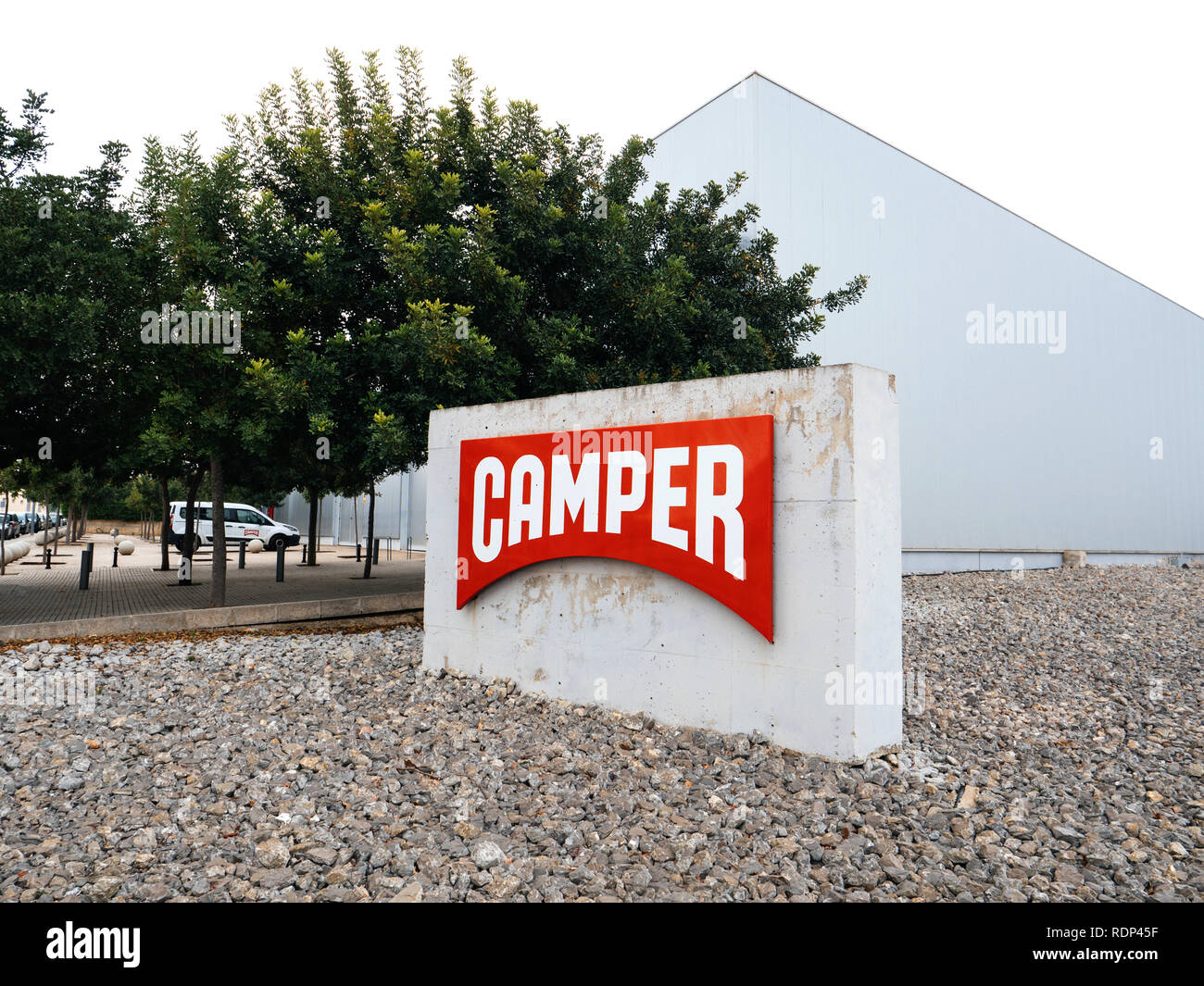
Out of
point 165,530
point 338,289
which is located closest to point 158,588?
point 165,530

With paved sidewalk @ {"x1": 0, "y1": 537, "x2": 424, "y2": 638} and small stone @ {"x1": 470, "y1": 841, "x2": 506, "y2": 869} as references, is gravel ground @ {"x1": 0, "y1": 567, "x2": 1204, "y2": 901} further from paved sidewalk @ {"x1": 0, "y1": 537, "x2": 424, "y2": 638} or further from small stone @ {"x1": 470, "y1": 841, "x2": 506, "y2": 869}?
paved sidewalk @ {"x1": 0, "y1": 537, "x2": 424, "y2": 638}

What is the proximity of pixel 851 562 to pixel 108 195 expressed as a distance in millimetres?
14328

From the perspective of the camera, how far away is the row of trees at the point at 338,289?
31.7 ft

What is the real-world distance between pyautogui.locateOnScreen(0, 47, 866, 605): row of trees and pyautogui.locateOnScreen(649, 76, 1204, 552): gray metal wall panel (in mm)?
5113

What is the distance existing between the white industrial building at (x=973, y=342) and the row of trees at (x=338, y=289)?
5.16m

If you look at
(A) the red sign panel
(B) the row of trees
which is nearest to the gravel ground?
(A) the red sign panel

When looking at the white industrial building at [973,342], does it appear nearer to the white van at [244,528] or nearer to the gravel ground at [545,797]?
the gravel ground at [545,797]

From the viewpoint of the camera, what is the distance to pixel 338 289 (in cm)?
1014

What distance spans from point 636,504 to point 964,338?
16498 mm

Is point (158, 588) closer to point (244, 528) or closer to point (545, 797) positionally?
point (244, 528)

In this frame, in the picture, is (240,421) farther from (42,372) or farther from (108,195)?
(108,195)

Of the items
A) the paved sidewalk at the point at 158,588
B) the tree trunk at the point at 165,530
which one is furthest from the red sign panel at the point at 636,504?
the tree trunk at the point at 165,530

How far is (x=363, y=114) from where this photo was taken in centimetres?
1098

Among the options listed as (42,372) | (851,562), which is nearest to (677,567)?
(851,562)
